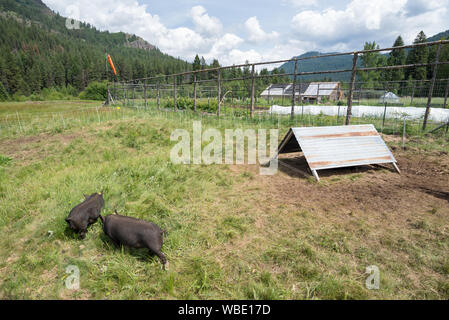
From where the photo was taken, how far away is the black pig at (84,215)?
301 cm

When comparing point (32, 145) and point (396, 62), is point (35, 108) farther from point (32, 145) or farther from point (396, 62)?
point (396, 62)

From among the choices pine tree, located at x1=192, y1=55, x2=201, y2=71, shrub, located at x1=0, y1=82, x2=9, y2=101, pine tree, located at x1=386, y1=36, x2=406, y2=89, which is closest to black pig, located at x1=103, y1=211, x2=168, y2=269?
pine tree, located at x1=386, y1=36, x2=406, y2=89

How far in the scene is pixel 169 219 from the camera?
357cm

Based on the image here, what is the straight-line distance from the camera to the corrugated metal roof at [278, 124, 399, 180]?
535cm

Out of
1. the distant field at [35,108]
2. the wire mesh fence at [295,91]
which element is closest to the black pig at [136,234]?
the wire mesh fence at [295,91]

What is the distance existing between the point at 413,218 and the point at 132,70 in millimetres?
106157

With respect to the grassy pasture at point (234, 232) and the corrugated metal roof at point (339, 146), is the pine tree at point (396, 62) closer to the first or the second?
the corrugated metal roof at point (339, 146)

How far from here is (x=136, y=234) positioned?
2.68 metres

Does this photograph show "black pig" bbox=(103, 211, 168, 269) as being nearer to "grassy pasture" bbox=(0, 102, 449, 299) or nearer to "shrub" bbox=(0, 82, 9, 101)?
"grassy pasture" bbox=(0, 102, 449, 299)

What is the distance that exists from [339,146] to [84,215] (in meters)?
5.45

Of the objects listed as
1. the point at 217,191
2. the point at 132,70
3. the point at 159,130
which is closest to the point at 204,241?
the point at 217,191

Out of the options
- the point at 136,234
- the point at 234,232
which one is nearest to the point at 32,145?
the point at 136,234

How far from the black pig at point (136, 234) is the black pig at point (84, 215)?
486mm

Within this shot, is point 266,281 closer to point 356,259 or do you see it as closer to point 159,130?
point 356,259
